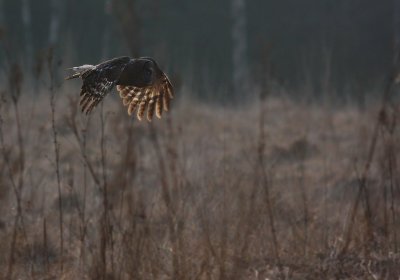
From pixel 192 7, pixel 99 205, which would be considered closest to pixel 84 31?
pixel 192 7

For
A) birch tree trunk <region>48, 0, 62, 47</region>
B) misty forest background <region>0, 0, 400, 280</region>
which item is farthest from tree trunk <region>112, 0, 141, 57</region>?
birch tree trunk <region>48, 0, 62, 47</region>

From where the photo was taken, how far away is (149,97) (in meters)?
3.72

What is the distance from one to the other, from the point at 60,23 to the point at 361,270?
1986cm

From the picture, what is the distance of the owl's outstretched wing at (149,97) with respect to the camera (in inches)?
144

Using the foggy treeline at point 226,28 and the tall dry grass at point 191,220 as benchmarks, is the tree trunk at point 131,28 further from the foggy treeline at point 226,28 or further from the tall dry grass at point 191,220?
the foggy treeline at point 226,28

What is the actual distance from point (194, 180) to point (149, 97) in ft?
5.07

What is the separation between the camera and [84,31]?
22688mm

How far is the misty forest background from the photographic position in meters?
3.62

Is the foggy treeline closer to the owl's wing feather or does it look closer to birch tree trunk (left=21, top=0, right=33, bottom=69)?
birch tree trunk (left=21, top=0, right=33, bottom=69)

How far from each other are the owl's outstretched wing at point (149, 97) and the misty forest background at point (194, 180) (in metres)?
0.12

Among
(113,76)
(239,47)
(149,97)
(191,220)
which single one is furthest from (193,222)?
(239,47)

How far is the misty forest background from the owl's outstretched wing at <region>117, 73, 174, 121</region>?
12cm

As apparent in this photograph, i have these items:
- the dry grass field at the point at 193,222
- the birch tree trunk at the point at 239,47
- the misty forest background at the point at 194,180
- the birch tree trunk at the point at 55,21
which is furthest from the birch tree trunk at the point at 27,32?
the dry grass field at the point at 193,222

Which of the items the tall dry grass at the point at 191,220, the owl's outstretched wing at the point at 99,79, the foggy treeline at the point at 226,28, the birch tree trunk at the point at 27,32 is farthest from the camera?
the foggy treeline at the point at 226,28
